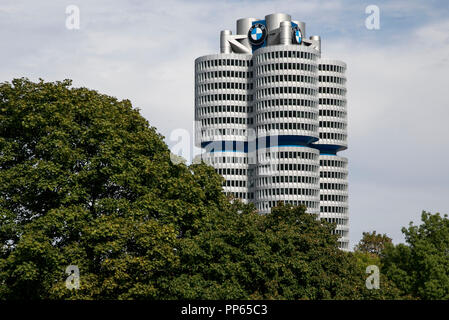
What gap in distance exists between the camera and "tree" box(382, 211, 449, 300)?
246 feet

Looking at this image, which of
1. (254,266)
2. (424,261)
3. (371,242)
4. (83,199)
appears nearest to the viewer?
(254,266)

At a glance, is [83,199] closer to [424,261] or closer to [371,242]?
[424,261]

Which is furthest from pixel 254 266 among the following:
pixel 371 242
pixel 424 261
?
pixel 371 242

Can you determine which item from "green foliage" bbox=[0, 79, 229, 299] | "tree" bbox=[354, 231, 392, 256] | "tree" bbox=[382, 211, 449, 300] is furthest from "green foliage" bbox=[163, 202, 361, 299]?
"tree" bbox=[354, 231, 392, 256]

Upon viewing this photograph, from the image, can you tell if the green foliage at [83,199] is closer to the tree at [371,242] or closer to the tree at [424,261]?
the tree at [424,261]

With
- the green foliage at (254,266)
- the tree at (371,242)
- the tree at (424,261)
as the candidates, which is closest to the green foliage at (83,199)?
the green foliage at (254,266)

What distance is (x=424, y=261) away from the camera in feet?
249

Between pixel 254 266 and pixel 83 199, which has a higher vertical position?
pixel 83 199

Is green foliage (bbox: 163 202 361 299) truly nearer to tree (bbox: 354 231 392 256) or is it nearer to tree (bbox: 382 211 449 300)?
tree (bbox: 382 211 449 300)

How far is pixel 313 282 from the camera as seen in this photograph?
54.7 meters

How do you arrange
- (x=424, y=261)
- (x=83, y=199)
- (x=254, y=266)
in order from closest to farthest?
(x=254, y=266)
(x=83, y=199)
(x=424, y=261)

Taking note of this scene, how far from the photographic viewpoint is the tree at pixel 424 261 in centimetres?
7488
